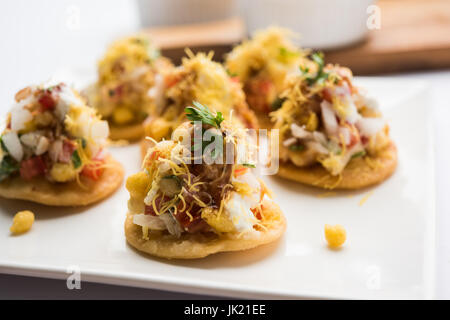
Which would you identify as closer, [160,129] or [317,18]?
[160,129]

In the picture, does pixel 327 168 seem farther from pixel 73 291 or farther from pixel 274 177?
pixel 73 291

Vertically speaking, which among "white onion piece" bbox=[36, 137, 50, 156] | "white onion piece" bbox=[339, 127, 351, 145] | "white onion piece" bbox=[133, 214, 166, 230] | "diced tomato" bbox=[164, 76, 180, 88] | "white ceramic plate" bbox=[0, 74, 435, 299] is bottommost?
"white ceramic plate" bbox=[0, 74, 435, 299]

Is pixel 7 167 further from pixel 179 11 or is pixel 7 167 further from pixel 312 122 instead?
pixel 179 11

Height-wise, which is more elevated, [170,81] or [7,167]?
[170,81]

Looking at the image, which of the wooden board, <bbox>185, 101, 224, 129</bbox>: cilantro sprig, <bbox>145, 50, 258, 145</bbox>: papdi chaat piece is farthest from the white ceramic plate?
the wooden board

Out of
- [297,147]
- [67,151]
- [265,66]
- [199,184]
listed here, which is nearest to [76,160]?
[67,151]

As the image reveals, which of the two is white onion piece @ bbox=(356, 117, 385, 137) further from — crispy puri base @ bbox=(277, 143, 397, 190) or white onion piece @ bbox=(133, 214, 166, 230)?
white onion piece @ bbox=(133, 214, 166, 230)
